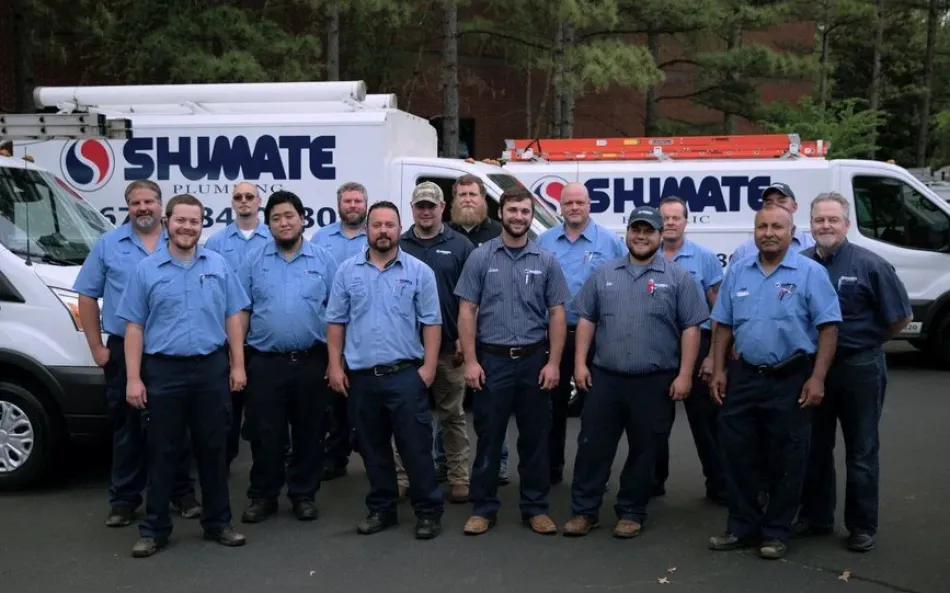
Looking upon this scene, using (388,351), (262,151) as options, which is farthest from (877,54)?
(388,351)

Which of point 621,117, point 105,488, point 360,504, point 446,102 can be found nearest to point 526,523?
point 360,504

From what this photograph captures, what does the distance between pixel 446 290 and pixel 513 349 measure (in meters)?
0.75

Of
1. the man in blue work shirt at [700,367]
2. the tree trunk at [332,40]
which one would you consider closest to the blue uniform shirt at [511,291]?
the man in blue work shirt at [700,367]

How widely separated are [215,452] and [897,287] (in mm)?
3734

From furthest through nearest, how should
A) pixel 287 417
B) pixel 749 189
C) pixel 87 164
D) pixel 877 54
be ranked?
pixel 877 54, pixel 749 189, pixel 87 164, pixel 287 417

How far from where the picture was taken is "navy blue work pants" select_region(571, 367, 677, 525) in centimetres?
632

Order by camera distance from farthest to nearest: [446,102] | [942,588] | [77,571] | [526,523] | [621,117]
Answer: [621,117] < [446,102] < [526,523] < [77,571] < [942,588]

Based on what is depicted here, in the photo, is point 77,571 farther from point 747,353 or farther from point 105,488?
point 747,353

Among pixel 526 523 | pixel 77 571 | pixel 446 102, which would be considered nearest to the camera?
pixel 77 571

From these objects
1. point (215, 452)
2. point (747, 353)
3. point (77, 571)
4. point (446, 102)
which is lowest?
point (77, 571)

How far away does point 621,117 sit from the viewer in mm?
29375

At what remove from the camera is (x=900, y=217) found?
12.2m

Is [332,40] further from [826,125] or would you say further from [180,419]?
[826,125]

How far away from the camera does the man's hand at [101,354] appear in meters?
6.59
